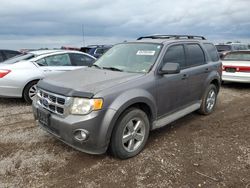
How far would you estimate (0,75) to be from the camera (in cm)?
602

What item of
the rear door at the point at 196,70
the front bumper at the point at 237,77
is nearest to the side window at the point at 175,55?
the rear door at the point at 196,70

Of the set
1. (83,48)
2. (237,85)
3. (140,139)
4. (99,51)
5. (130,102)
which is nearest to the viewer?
(130,102)

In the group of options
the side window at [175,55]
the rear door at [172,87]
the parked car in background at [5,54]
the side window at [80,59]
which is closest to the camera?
the rear door at [172,87]

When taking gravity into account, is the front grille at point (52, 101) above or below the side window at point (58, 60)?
below

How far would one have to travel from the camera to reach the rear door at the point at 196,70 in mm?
4749

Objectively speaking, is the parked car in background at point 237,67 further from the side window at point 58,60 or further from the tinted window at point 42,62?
the tinted window at point 42,62

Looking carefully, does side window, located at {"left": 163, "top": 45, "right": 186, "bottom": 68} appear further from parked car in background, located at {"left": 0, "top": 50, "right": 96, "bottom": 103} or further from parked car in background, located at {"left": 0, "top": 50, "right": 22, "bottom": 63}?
parked car in background, located at {"left": 0, "top": 50, "right": 22, "bottom": 63}

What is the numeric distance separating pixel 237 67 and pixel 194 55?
444 cm

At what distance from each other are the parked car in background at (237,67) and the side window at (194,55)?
399cm

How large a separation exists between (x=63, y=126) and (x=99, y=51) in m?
11.8

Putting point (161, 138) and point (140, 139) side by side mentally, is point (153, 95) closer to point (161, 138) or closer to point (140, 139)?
point (140, 139)

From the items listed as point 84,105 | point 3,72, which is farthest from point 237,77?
point 3,72

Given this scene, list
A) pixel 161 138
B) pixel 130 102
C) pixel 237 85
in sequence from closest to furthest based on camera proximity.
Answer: pixel 130 102, pixel 161 138, pixel 237 85

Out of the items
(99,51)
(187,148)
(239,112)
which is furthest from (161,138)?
(99,51)
